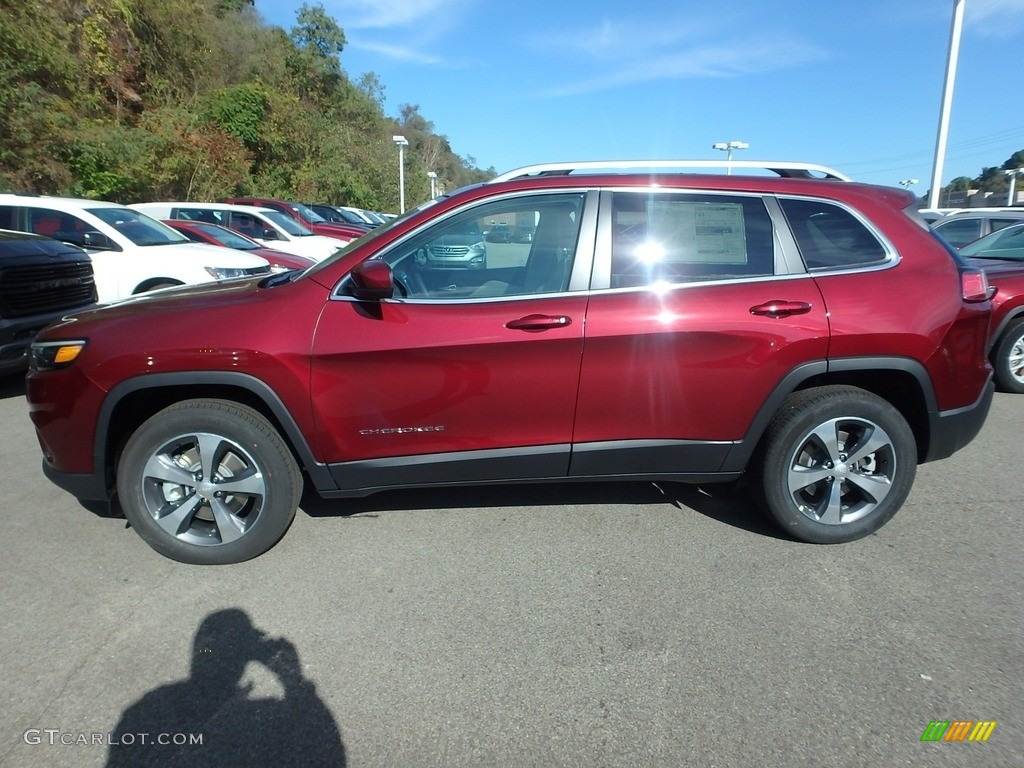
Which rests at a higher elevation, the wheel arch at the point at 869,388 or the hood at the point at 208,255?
the hood at the point at 208,255

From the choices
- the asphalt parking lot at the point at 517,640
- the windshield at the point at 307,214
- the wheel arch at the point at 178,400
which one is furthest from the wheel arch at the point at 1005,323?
the windshield at the point at 307,214

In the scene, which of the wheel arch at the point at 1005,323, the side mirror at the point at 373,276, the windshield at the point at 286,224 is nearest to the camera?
the side mirror at the point at 373,276

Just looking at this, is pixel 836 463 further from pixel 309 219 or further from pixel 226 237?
pixel 309 219

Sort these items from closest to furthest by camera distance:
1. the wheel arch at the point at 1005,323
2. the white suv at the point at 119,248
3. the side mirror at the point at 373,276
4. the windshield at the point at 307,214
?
the side mirror at the point at 373,276 < the wheel arch at the point at 1005,323 < the white suv at the point at 119,248 < the windshield at the point at 307,214

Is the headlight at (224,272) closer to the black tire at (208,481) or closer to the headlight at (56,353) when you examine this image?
the headlight at (56,353)

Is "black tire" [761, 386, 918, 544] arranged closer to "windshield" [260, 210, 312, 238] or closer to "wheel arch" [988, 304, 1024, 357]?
"wheel arch" [988, 304, 1024, 357]

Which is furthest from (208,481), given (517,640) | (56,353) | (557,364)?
(557,364)

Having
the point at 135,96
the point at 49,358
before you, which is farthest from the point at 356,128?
the point at 49,358

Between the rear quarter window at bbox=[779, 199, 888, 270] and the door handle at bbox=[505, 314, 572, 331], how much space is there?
125 centimetres

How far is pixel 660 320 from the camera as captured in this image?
304 centimetres

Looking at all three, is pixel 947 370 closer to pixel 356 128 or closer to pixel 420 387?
pixel 420 387

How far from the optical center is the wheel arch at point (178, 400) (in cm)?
298

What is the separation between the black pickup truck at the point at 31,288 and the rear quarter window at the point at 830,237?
6.09 meters

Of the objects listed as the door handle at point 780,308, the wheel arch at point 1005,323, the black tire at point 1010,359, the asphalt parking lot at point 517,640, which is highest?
the door handle at point 780,308
